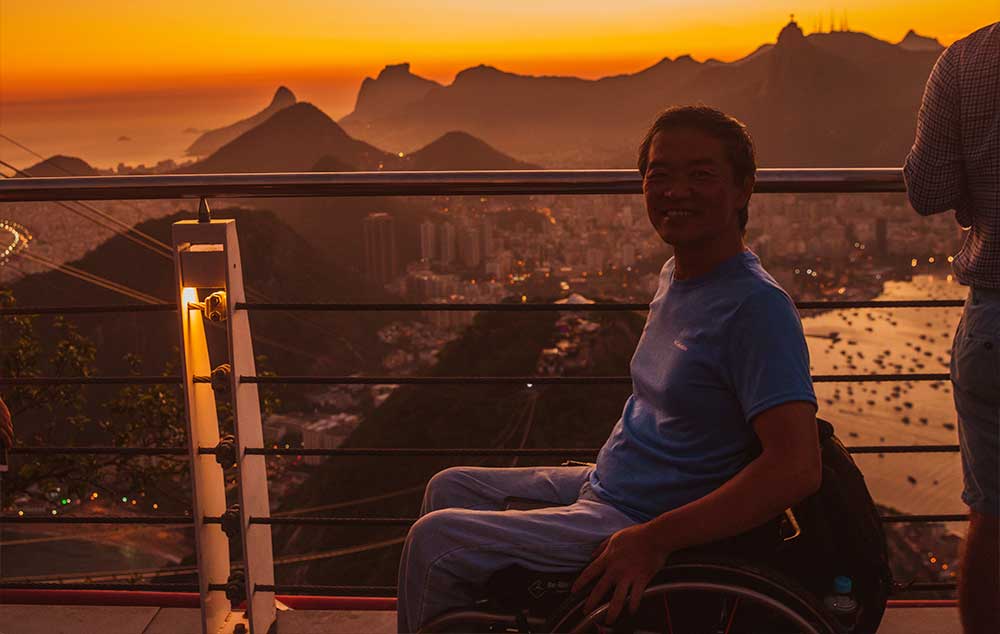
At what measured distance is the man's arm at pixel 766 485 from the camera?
1.40 meters

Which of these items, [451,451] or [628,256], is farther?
[628,256]

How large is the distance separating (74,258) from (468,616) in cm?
1255

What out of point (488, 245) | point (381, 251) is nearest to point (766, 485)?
point (488, 245)

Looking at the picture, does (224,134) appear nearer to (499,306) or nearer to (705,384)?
(499,306)

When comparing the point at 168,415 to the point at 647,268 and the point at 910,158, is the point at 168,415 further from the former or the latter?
the point at 910,158

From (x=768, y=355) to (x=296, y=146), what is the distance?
16.4 metres

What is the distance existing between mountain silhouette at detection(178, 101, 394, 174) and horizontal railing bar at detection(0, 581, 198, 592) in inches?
531

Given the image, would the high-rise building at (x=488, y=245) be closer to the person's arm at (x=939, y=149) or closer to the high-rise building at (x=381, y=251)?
the high-rise building at (x=381, y=251)

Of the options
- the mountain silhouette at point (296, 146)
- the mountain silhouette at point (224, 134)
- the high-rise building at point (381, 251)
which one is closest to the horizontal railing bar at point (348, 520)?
the high-rise building at point (381, 251)

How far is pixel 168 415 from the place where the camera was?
9711mm

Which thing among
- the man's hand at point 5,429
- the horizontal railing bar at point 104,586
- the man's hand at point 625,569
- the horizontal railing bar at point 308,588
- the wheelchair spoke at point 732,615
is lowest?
the horizontal railing bar at point 104,586

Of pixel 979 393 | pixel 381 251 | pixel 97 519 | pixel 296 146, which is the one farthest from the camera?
pixel 296 146

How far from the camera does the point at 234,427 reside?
2324 mm

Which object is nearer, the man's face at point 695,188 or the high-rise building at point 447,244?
the man's face at point 695,188
